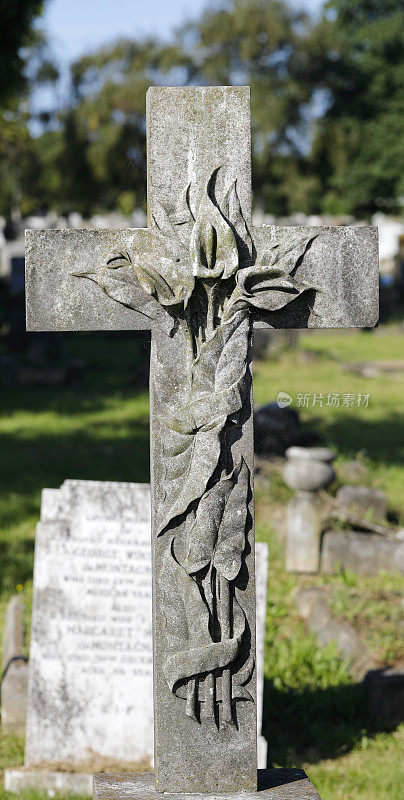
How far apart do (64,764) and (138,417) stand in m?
7.59

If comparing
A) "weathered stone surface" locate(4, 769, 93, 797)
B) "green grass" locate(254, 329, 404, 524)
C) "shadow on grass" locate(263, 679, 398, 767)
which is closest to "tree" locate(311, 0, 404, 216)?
"green grass" locate(254, 329, 404, 524)

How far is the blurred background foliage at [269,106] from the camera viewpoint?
29.7 meters

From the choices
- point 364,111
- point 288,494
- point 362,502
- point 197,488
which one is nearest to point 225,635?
point 197,488

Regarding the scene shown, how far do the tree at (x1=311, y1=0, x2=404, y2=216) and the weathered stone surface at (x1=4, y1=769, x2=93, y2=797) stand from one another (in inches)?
1252

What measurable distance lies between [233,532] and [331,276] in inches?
32.8

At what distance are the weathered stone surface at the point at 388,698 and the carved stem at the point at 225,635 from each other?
220 centimetres

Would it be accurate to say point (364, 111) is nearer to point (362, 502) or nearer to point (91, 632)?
point (362, 502)

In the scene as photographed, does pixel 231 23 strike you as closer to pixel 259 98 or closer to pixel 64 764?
pixel 259 98

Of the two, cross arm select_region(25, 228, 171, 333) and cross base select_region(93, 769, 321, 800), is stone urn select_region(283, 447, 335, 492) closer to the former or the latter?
cross base select_region(93, 769, 321, 800)

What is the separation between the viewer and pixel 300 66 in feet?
107

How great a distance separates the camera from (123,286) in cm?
275

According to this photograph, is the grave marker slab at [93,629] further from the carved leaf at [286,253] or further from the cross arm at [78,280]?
the carved leaf at [286,253]

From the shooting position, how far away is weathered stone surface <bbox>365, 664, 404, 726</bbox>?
4672mm

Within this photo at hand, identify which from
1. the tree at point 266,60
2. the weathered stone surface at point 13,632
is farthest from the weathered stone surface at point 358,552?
the tree at point 266,60
